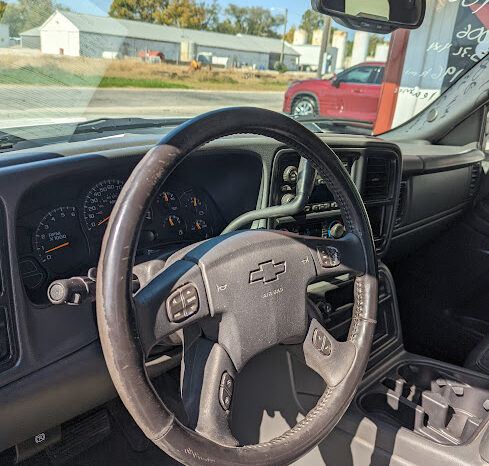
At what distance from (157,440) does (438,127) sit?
2894 mm

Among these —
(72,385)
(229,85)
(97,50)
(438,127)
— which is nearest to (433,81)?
(438,127)

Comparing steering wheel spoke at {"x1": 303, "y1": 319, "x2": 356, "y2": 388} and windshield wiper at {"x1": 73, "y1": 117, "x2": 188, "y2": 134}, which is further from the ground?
windshield wiper at {"x1": 73, "y1": 117, "x2": 188, "y2": 134}

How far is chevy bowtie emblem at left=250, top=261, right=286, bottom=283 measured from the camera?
3.85 feet

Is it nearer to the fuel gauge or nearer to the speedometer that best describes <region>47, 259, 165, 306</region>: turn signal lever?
the speedometer

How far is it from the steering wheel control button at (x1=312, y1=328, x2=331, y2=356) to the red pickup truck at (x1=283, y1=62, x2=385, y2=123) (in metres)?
6.02

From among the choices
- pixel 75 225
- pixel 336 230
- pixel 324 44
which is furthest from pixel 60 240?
pixel 324 44

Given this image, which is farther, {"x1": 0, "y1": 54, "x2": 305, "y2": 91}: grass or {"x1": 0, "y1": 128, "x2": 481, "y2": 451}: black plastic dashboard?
{"x1": 0, "y1": 54, "x2": 305, "y2": 91}: grass

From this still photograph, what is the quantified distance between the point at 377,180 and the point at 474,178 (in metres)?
1.21

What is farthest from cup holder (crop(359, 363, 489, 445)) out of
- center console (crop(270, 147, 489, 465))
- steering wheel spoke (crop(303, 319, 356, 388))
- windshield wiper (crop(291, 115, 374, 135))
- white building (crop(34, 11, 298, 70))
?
white building (crop(34, 11, 298, 70))

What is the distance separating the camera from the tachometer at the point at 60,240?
1.41m

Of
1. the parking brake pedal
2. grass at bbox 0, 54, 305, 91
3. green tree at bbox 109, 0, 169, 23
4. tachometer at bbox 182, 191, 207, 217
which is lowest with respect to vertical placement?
the parking brake pedal

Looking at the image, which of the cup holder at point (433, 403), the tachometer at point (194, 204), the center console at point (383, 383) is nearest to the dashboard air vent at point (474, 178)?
the center console at point (383, 383)

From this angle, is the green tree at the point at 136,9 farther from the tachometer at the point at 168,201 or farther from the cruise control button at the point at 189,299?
the cruise control button at the point at 189,299

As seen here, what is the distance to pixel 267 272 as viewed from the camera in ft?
3.93
